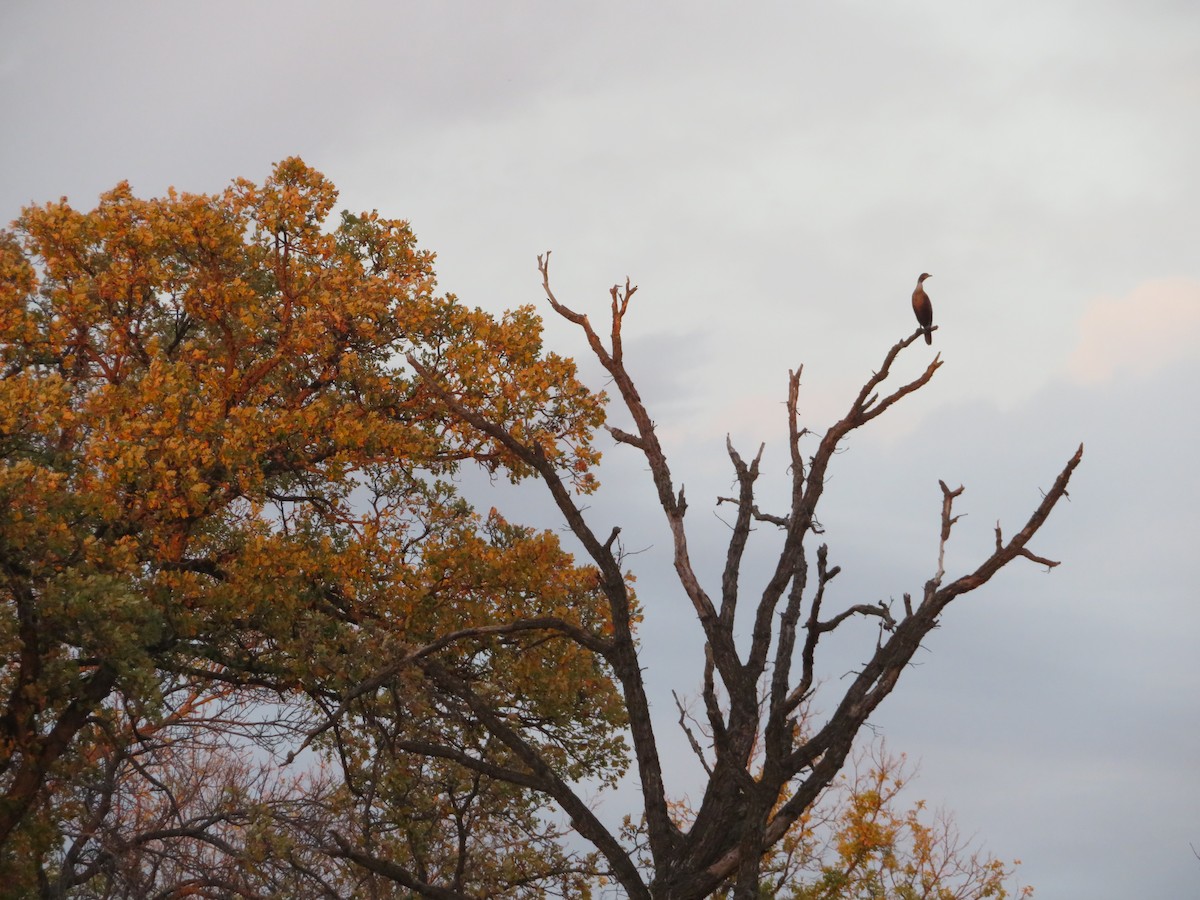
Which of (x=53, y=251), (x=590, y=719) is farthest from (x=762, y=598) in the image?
(x=53, y=251)

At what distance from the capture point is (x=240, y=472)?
13781 millimetres

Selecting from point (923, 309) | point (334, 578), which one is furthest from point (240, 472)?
point (923, 309)

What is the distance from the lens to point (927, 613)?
11258 mm

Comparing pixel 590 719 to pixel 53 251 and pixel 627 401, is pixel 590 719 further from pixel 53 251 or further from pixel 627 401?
pixel 53 251

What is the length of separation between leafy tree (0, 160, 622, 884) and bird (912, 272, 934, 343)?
14.4ft

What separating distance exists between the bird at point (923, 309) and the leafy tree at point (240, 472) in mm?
4402

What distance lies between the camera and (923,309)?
37.6ft

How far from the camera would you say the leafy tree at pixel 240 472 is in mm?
13180

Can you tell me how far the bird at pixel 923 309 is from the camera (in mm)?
11430

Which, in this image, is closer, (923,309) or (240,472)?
(923,309)

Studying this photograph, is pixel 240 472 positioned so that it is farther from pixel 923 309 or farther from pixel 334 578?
pixel 923 309

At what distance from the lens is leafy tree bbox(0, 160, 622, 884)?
13180mm

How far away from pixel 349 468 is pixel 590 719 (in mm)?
4486

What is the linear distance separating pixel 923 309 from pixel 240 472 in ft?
24.9
